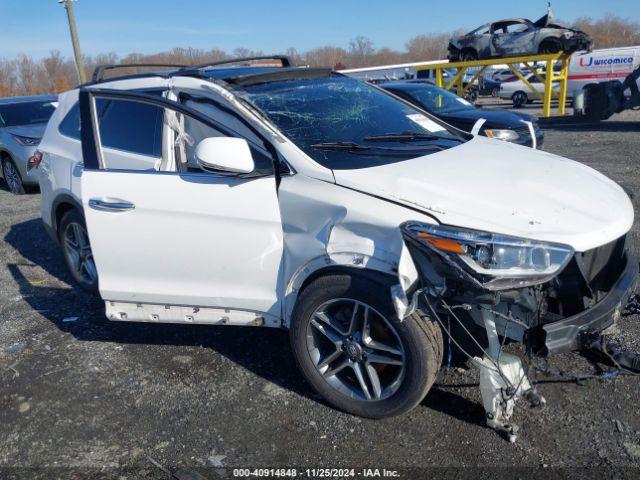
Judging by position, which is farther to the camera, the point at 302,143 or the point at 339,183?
the point at 302,143

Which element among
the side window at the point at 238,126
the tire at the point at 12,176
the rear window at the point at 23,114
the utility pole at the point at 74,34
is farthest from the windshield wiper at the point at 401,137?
the utility pole at the point at 74,34

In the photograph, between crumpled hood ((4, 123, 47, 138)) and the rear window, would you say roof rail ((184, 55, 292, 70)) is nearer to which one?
crumpled hood ((4, 123, 47, 138))

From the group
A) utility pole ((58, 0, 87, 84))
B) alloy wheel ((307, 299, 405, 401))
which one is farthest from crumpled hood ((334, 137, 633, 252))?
utility pole ((58, 0, 87, 84))

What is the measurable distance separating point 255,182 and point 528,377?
172cm

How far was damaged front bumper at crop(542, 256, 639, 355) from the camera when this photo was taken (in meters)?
2.51

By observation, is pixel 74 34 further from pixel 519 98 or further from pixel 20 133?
pixel 519 98

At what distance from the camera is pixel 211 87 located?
3.42 m

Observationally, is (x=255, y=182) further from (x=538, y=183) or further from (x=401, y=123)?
(x=538, y=183)

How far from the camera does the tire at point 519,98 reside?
2536cm

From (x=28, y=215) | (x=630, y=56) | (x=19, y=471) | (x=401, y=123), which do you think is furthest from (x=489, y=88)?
(x=19, y=471)

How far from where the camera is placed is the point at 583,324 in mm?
2562

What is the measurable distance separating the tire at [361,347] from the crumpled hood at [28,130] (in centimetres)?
822

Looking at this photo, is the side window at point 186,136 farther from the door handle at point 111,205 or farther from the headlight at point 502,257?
the headlight at point 502,257

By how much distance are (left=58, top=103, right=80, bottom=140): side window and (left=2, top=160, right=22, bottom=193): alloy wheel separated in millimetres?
5430
